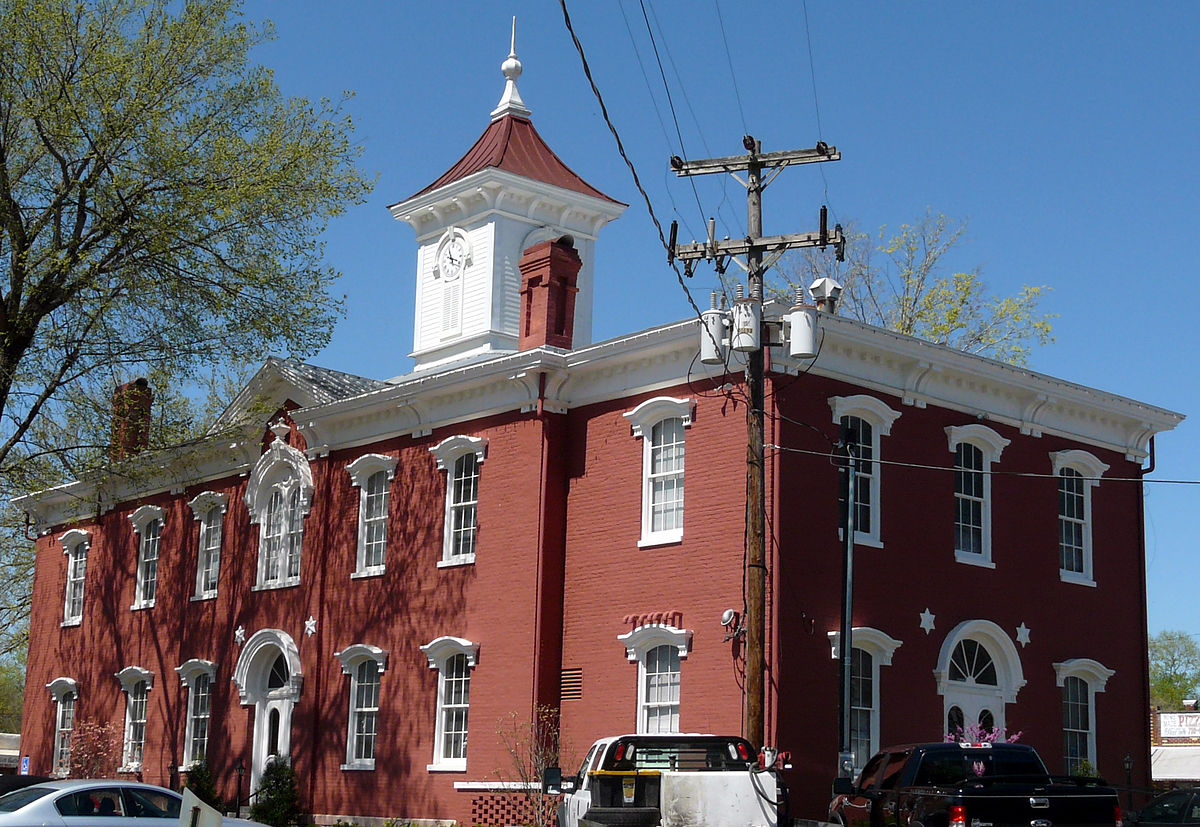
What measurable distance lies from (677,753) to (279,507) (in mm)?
16392

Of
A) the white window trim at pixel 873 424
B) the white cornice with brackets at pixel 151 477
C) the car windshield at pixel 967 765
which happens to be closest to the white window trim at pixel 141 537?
the white cornice with brackets at pixel 151 477

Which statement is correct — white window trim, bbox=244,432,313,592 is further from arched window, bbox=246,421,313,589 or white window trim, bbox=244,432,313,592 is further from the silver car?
the silver car

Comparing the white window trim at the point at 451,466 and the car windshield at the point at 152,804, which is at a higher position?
the white window trim at the point at 451,466

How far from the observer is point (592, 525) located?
Answer: 26.8 meters

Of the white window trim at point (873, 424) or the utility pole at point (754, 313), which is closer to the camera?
the utility pole at point (754, 313)

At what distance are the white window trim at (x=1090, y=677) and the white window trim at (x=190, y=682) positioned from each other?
58.8ft

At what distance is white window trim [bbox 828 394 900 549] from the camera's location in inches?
983

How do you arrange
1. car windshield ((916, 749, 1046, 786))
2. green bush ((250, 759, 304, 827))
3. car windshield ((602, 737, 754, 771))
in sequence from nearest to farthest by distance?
car windshield ((916, 749, 1046, 786)) < car windshield ((602, 737, 754, 771)) < green bush ((250, 759, 304, 827))

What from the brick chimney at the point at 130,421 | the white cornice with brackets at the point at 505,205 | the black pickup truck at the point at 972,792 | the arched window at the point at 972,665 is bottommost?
the black pickup truck at the point at 972,792

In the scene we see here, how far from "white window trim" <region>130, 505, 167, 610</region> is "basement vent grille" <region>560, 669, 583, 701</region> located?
1453 cm

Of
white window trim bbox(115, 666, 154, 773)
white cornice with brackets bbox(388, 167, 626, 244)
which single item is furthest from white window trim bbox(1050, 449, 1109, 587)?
white window trim bbox(115, 666, 154, 773)

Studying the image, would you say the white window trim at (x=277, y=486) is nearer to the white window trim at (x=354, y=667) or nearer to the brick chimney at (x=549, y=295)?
the white window trim at (x=354, y=667)

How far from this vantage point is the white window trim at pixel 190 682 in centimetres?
3447

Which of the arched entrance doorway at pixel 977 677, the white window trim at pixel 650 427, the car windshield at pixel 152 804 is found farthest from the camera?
the arched entrance doorway at pixel 977 677
